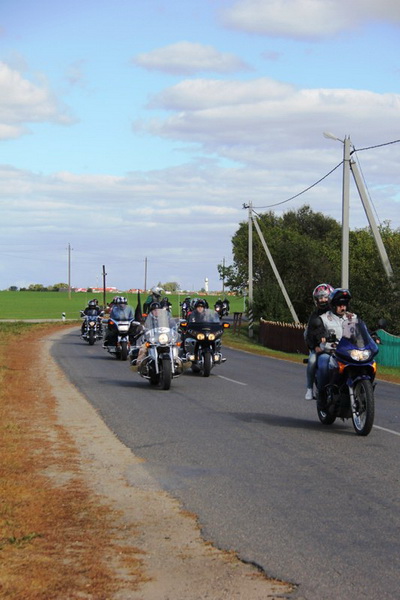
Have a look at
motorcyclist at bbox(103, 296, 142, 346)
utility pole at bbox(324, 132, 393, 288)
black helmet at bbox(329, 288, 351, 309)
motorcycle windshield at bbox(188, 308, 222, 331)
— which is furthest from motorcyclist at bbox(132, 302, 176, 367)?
utility pole at bbox(324, 132, 393, 288)

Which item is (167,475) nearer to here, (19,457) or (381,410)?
(19,457)

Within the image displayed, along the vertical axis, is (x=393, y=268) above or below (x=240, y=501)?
above

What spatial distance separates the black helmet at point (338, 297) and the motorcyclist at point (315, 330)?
30 centimetres

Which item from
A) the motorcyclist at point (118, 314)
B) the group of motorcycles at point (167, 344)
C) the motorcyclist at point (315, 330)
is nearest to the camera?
the motorcyclist at point (315, 330)

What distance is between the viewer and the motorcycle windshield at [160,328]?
750 inches

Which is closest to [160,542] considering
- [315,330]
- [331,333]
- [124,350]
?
[331,333]

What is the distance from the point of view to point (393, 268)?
4044cm

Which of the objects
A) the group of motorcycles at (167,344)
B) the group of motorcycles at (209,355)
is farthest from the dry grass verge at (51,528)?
the group of motorcycles at (167,344)

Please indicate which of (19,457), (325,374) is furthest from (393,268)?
(19,457)

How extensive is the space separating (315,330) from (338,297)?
572 millimetres

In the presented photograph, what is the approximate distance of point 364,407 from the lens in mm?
11969

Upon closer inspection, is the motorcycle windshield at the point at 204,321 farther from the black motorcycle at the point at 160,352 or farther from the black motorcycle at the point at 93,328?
the black motorcycle at the point at 93,328

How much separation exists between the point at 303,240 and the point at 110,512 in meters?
68.2

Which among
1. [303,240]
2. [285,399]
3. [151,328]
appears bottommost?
[285,399]
